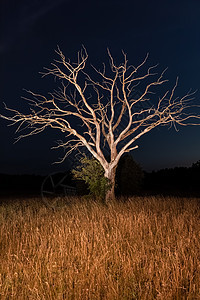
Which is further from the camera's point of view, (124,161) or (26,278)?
(124,161)

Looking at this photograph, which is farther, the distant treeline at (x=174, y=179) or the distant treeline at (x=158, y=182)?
the distant treeline at (x=174, y=179)

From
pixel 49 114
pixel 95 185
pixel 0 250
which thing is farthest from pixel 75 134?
pixel 0 250

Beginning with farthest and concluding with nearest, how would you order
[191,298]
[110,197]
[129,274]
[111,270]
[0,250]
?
[110,197], [0,250], [111,270], [129,274], [191,298]

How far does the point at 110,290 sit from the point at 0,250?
9.45 ft

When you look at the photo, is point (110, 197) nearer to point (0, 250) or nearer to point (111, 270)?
point (0, 250)

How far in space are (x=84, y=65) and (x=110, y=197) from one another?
20.5ft

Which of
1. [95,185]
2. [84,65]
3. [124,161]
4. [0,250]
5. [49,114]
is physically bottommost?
[0,250]

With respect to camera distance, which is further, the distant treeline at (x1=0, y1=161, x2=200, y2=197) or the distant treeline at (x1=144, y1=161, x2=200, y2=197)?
the distant treeline at (x1=144, y1=161, x2=200, y2=197)

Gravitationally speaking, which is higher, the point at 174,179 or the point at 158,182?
the point at 174,179

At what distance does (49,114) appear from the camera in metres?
14.4

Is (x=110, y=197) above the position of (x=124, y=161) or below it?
below

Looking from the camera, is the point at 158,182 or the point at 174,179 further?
the point at 158,182

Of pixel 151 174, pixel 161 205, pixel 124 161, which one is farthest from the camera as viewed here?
pixel 151 174

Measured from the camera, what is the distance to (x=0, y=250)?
5488 millimetres
